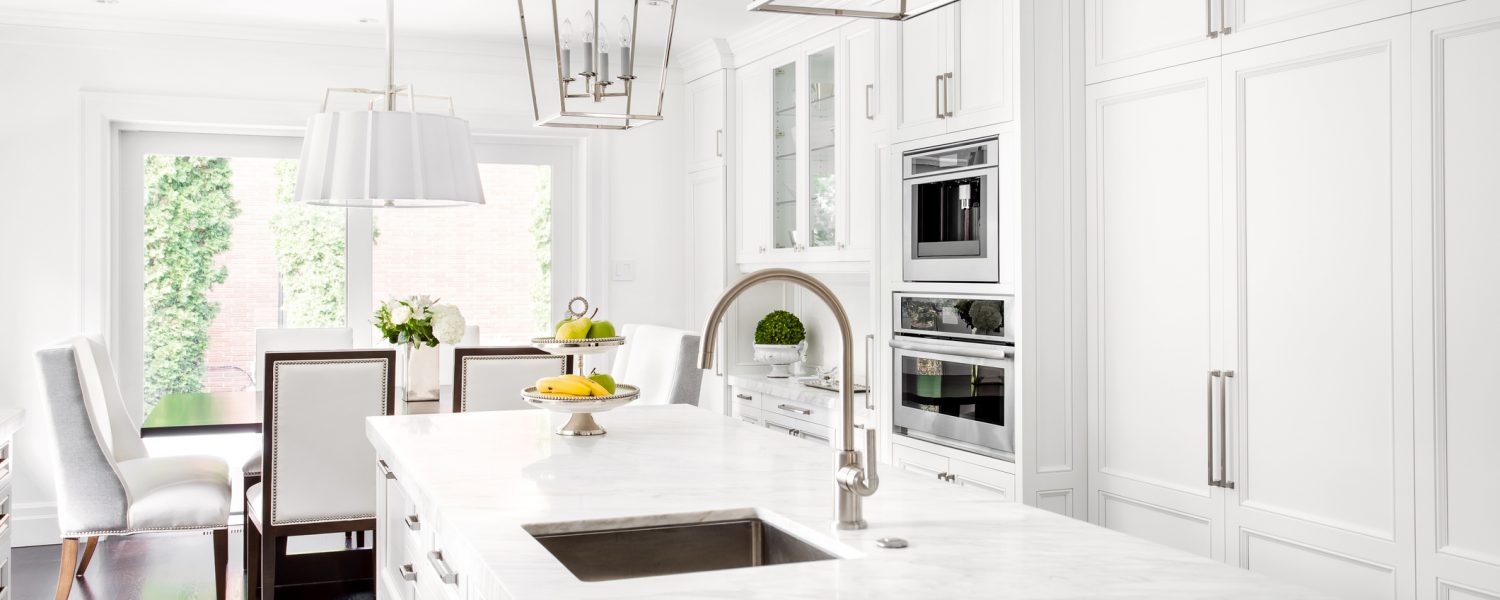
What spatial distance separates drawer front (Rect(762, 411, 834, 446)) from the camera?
4102 millimetres

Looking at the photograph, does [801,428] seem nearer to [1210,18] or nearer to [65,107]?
[1210,18]

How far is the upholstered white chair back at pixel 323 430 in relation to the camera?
3.18 m

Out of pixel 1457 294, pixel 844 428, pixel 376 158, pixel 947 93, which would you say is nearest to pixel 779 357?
pixel 947 93

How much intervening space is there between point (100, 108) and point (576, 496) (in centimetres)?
393

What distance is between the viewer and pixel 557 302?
18.0ft

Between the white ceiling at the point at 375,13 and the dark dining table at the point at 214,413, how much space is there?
156cm

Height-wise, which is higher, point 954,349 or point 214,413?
point 954,349

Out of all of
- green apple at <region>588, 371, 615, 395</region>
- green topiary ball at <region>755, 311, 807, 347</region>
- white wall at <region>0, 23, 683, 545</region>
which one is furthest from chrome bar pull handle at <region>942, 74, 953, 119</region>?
white wall at <region>0, 23, 683, 545</region>

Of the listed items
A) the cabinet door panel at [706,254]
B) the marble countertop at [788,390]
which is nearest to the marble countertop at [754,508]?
the marble countertop at [788,390]

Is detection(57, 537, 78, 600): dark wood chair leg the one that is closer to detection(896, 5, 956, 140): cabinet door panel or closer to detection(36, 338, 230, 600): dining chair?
detection(36, 338, 230, 600): dining chair

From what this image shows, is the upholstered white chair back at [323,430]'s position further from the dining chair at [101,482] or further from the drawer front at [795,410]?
the drawer front at [795,410]

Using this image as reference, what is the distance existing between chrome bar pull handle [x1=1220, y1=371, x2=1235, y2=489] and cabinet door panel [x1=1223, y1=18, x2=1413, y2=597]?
2 centimetres

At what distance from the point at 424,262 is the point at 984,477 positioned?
3105 millimetres

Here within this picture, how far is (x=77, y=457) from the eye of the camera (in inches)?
131
